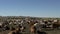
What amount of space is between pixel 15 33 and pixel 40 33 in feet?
4.00

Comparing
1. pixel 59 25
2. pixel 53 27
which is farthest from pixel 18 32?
pixel 59 25

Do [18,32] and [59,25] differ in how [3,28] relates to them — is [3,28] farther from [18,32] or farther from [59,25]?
[59,25]

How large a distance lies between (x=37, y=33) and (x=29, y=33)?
1.27ft

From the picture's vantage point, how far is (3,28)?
7980 mm

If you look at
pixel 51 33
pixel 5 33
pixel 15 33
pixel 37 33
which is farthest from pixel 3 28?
pixel 51 33

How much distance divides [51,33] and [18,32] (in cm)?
161

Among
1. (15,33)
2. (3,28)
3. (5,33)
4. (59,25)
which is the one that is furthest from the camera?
(59,25)

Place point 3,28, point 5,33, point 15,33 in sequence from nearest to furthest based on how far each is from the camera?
point 15,33, point 5,33, point 3,28

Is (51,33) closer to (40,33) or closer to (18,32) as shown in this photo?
(40,33)

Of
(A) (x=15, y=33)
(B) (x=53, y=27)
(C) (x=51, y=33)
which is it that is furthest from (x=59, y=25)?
(A) (x=15, y=33)

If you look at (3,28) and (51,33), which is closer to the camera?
(51,33)

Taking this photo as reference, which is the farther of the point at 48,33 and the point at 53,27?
the point at 53,27

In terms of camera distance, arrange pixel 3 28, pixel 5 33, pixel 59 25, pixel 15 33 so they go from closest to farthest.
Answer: pixel 15 33
pixel 5 33
pixel 3 28
pixel 59 25

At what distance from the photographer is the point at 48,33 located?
6.79m
